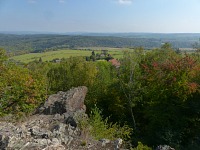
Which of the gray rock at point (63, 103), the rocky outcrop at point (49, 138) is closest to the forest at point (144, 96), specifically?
the gray rock at point (63, 103)

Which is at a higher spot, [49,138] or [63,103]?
[49,138]

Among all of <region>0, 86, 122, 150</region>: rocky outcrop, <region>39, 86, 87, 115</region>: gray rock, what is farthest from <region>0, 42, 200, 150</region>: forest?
<region>0, 86, 122, 150</region>: rocky outcrop

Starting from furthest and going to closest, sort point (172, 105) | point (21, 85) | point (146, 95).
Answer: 1. point (146, 95)
2. point (172, 105)
3. point (21, 85)

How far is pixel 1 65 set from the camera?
18.4 metres

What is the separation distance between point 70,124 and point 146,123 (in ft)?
51.2

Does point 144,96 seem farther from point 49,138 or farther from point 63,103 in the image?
point 49,138

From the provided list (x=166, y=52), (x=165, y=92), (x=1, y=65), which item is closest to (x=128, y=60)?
(x=165, y=92)

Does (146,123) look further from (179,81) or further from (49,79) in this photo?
(49,79)

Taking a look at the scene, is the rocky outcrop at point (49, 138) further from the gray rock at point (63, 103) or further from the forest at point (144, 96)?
the gray rock at point (63, 103)

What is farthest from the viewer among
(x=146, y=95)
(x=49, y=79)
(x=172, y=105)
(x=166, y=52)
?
(x=49, y=79)

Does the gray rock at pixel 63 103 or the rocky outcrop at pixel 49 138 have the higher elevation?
the rocky outcrop at pixel 49 138

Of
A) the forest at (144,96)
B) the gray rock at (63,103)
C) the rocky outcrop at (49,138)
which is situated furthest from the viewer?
the gray rock at (63,103)

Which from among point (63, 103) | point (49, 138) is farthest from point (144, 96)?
point (49, 138)

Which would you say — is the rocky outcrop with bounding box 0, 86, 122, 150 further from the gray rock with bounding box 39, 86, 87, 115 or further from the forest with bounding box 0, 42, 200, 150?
the gray rock with bounding box 39, 86, 87, 115
